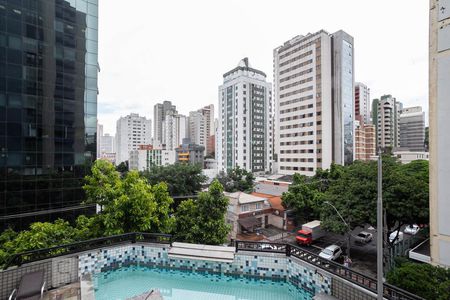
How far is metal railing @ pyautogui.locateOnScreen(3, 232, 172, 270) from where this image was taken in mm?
6465

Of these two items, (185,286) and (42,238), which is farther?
(42,238)

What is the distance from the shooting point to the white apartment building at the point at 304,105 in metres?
48.3

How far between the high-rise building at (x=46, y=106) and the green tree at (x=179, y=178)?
11.2 m

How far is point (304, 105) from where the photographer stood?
5184 cm

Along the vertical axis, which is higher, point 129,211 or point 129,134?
point 129,134

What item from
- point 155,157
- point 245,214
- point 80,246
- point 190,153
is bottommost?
point 245,214

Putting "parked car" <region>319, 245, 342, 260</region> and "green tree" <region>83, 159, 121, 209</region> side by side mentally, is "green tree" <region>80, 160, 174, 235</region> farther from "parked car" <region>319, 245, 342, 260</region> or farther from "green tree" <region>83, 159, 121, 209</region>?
"parked car" <region>319, 245, 342, 260</region>

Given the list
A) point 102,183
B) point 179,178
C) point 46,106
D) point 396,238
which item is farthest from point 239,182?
point 46,106

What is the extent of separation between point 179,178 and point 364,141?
60.7 m

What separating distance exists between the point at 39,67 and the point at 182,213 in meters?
16.5

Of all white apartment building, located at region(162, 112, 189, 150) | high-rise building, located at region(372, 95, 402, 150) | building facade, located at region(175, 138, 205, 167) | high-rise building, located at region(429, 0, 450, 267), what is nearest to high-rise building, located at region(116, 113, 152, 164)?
white apartment building, located at region(162, 112, 189, 150)

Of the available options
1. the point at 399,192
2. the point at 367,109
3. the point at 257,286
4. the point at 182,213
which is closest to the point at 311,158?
the point at 399,192

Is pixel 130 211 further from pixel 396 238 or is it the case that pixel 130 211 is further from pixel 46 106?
pixel 396 238

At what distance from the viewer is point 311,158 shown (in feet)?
164
